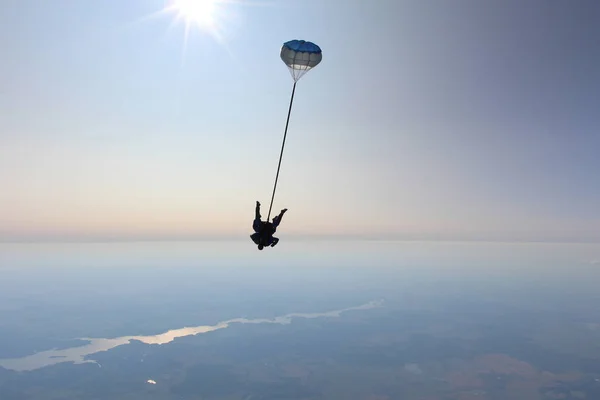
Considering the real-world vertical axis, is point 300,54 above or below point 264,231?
above

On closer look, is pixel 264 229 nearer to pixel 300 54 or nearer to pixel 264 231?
pixel 264 231

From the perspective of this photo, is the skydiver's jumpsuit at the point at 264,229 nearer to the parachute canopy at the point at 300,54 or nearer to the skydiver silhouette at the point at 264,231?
the skydiver silhouette at the point at 264,231

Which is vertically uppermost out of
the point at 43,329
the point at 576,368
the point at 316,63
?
the point at 316,63

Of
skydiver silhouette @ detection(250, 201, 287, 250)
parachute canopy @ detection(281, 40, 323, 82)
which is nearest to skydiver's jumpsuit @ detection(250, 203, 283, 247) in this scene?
skydiver silhouette @ detection(250, 201, 287, 250)

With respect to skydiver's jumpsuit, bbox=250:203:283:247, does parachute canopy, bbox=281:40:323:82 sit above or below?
above

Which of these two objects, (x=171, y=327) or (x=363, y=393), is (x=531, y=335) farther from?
(x=171, y=327)

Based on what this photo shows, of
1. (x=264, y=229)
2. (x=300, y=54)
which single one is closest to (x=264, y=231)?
(x=264, y=229)

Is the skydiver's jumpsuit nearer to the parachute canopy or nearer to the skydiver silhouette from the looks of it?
the skydiver silhouette

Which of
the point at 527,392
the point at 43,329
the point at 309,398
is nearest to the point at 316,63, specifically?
the point at 309,398

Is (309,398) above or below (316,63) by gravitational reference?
below
